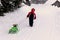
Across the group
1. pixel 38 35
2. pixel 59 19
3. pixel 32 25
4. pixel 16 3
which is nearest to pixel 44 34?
pixel 38 35

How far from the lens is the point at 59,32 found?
15836 mm

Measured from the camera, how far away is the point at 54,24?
707 inches

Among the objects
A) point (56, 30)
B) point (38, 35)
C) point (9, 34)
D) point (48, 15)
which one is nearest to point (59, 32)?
point (56, 30)

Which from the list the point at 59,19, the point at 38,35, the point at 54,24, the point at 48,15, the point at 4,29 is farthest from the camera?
the point at 48,15

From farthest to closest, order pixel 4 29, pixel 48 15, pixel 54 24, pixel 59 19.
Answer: pixel 48 15, pixel 59 19, pixel 54 24, pixel 4 29

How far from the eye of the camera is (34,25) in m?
17.4

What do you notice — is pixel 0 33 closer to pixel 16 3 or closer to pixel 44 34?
pixel 44 34

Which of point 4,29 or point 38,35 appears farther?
point 4,29

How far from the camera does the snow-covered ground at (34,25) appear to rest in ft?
48.5

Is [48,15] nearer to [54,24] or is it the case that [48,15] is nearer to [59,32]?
[54,24]

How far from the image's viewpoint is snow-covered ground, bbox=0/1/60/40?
1478cm

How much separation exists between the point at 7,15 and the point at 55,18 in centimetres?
418

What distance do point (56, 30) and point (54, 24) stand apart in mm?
1671

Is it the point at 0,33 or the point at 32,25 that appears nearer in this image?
the point at 0,33
